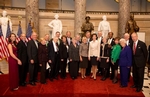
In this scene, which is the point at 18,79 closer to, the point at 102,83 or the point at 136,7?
the point at 102,83

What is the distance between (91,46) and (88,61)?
0.87m

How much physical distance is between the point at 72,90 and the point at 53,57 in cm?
160

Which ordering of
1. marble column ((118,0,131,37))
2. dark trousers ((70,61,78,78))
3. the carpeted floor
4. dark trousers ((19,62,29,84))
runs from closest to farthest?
1. the carpeted floor
2. dark trousers ((19,62,29,84))
3. dark trousers ((70,61,78,78))
4. marble column ((118,0,131,37))

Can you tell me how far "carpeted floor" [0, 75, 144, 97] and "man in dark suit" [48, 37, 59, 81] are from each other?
0.34 metres

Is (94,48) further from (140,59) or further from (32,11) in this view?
(32,11)

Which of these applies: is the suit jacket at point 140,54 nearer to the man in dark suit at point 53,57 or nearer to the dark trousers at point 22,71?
the man in dark suit at point 53,57

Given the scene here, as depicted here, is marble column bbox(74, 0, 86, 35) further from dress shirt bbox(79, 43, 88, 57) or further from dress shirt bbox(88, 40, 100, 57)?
dress shirt bbox(88, 40, 100, 57)

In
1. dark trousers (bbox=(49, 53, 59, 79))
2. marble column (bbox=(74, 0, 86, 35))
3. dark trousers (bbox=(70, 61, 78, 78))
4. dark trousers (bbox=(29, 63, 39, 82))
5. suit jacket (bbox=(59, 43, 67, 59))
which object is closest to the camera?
dark trousers (bbox=(29, 63, 39, 82))

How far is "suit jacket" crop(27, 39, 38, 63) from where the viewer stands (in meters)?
6.48

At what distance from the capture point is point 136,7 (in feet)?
57.2

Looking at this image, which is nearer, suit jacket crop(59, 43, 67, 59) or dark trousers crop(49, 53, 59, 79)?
dark trousers crop(49, 53, 59, 79)

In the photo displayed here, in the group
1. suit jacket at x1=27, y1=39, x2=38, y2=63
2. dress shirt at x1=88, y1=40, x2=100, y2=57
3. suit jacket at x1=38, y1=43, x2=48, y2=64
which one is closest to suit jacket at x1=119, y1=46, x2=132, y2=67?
dress shirt at x1=88, y1=40, x2=100, y2=57

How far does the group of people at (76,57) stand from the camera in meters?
6.30

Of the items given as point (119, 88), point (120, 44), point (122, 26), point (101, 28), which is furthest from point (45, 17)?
point (119, 88)
